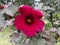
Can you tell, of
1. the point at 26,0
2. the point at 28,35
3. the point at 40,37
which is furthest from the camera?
the point at 26,0

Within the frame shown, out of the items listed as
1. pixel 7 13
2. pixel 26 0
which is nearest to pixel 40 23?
pixel 7 13

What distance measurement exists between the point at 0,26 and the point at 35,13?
21cm

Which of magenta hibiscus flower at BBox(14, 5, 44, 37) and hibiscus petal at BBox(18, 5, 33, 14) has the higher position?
hibiscus petal at BBox(18, 5, 33, 14)

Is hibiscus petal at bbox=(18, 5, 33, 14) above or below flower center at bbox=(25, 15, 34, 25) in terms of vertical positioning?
above

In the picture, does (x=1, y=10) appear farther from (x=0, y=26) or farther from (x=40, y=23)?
(x=40, y=23)

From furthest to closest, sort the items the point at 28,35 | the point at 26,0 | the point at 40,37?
1. the point at 26,0
2. the point at 40,37
3. the point at 28,35

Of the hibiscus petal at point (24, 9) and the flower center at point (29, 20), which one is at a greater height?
the hibiscus petal at point (24, 9)

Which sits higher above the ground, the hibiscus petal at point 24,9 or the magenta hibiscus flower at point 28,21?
the hibiscus petal at point 24,9

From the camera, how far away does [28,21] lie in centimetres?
105

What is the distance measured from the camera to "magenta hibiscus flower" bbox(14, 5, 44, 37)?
3.34ft

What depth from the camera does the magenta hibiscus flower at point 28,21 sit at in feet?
3.34

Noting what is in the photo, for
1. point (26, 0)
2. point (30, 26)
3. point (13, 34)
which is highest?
point (30, 26)

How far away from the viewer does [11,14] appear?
104cm

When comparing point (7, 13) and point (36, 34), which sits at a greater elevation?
point (7, 13)
